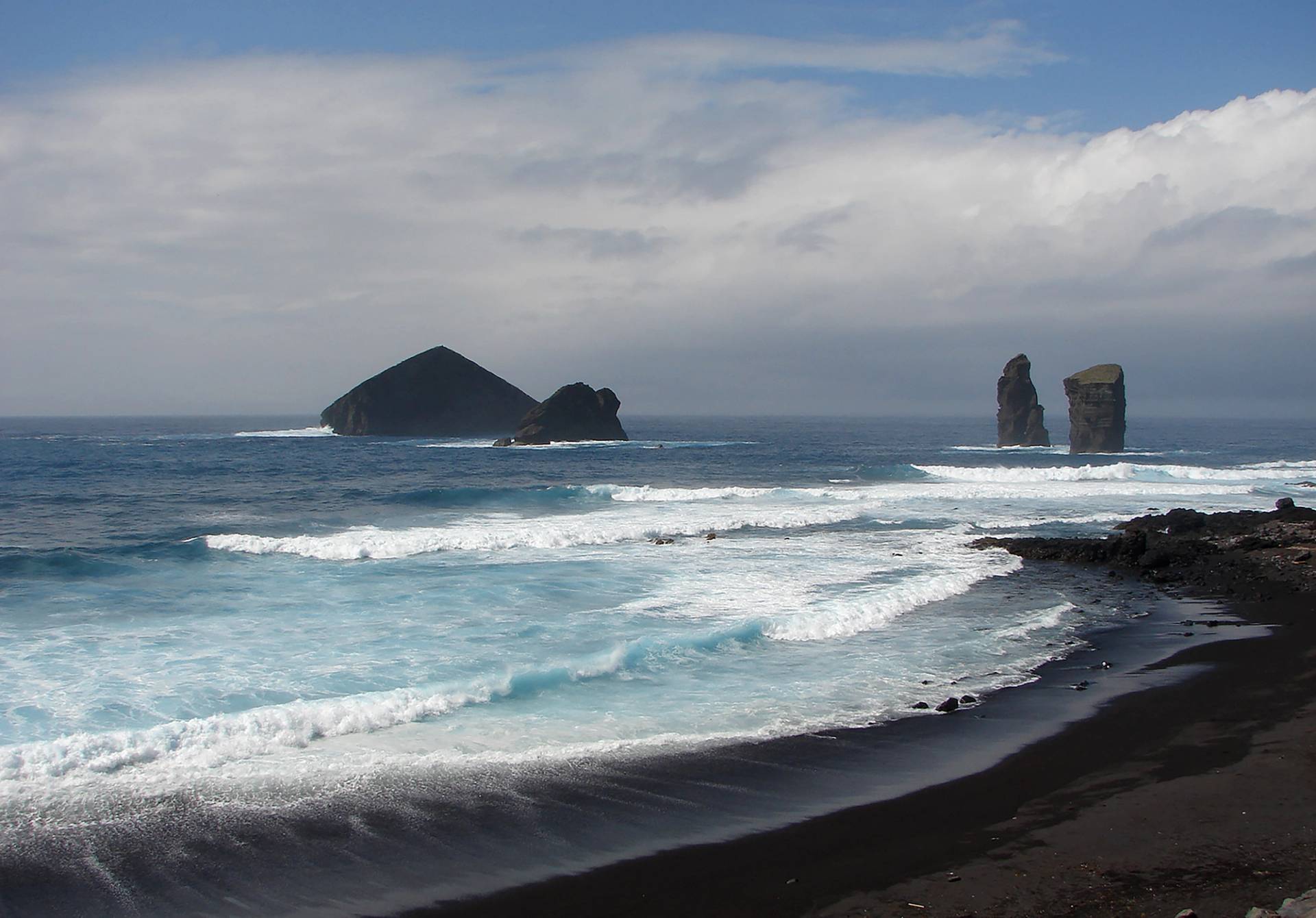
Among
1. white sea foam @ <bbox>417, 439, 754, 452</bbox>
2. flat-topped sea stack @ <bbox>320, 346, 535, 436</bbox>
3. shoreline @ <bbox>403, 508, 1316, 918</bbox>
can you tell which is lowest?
shoreline @ <bbox>403, 508, 1316, 918</bbox>

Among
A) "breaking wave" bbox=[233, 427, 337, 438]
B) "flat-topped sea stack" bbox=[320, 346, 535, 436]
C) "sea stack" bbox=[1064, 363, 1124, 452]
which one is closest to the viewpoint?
"sea stack" bbox=[1064, 363, 1124, 452]

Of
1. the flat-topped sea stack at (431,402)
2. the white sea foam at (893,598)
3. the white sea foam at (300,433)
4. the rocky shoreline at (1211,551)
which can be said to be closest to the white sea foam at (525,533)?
the white sea foam at (893,598)

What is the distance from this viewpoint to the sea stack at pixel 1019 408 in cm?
9250

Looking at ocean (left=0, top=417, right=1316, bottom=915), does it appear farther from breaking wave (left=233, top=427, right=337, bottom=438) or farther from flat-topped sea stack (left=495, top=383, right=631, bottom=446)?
breaking wave (left=233, top=427, right=337, bottom=438)

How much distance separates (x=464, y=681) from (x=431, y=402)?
122855 mm

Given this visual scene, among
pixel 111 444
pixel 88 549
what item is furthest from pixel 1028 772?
pixel 111 444

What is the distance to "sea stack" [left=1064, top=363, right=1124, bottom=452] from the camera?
77.6m

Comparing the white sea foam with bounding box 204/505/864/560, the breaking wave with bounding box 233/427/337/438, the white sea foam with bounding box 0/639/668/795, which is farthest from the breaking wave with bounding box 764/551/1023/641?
the breaking wave with bounding box 233/427/337/438

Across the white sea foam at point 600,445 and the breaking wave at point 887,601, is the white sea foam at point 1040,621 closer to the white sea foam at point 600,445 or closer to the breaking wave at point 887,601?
the breaking wave at point 887,601

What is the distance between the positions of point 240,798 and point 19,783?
2664 millimetres

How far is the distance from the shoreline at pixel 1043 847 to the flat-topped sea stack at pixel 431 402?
12045cm

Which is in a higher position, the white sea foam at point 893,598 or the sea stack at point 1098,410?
the sea stack at point 1098,410

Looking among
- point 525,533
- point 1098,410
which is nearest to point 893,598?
point 525,533

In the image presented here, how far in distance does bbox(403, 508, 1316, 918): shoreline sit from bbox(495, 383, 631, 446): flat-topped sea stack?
285ft
